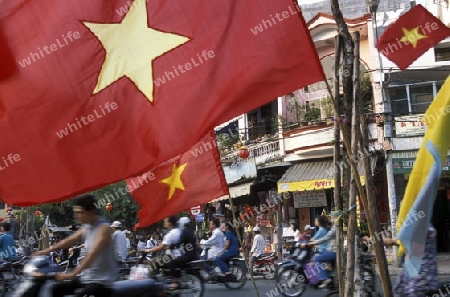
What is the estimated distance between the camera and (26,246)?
25984 millimetres

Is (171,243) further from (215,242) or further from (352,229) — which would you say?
(352,229)

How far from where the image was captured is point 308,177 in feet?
72.1

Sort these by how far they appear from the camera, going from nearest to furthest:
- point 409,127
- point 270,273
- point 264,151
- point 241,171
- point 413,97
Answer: point 270,273
point 409,127
point 413,97
point 264,151
point 241,171

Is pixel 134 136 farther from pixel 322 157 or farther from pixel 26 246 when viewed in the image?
pixel 26 246

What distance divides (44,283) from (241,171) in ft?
66.7

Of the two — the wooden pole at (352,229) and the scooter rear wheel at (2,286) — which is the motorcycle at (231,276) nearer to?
the scooter rear wheel at (2,286)

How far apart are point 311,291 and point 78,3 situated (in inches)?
340

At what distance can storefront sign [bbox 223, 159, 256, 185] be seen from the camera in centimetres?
2498

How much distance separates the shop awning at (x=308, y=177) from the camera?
21375 mm

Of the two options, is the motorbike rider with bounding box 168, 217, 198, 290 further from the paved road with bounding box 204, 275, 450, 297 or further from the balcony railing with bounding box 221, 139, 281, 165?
the balcony railing with bounding box 221, 139, 281, 165

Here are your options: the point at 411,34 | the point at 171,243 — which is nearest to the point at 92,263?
the point at 171,243

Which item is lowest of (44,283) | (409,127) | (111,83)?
(44,283)

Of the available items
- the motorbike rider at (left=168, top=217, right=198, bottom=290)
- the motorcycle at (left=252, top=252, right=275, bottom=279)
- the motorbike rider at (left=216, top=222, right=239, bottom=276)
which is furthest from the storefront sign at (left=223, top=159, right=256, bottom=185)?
the motorbike rider at (left=168, top=217, right=198, bottom=290)

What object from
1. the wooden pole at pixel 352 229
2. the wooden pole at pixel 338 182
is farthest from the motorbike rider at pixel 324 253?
the wooden pole at pixel 352 229
